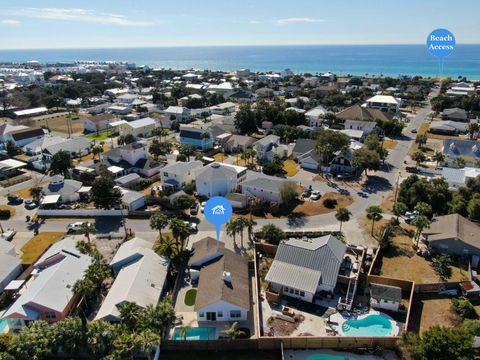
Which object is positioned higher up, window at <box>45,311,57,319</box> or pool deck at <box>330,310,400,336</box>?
window at <box>45,311,57,319</box>

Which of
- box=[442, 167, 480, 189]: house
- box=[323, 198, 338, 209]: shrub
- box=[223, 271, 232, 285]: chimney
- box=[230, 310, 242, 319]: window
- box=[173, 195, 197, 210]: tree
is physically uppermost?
box=[442, 167, 480, 189]: house

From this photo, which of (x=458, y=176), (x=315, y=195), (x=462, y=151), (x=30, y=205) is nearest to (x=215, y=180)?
(x=315, y=195)

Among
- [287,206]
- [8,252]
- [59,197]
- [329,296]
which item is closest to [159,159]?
[59,197]

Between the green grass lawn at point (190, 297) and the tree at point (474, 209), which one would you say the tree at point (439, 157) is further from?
the green grass lawn at point (190, 297)

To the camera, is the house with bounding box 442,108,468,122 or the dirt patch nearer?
the dirt patch

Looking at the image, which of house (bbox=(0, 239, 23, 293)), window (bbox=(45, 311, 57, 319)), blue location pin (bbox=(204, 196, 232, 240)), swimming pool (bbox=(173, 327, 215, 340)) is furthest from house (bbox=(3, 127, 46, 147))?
swimming pool (bbox=(173, 327, 215, 340))

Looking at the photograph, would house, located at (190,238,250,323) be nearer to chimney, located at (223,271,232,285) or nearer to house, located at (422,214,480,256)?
chimney, located at (223,271,232,285)
